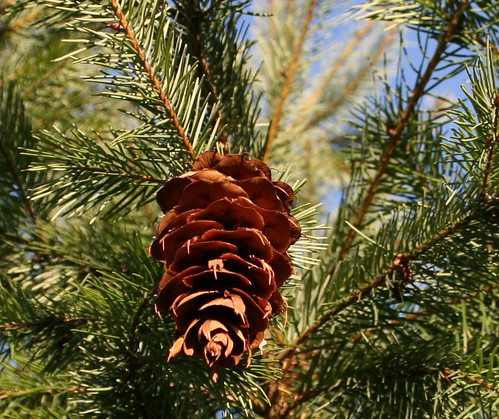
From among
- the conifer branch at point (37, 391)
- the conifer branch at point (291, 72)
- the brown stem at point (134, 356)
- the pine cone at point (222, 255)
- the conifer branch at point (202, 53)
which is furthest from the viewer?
the conifer branch at point (291, 72)

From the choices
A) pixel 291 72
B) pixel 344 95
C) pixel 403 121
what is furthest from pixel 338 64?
pixel 403 121

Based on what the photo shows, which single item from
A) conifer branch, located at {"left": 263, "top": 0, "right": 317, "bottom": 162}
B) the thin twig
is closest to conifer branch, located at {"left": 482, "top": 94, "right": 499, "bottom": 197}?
conifer branch, located at {"left": 263, "top": 0, "right": 317, "bottom": 162}

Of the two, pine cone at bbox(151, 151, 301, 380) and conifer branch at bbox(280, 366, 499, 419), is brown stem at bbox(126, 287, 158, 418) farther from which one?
conifer branch at bbox(280, 366, 499, 419)

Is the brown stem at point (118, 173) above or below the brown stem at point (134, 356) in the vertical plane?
above

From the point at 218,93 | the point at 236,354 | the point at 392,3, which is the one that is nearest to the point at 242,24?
the point at 218,93

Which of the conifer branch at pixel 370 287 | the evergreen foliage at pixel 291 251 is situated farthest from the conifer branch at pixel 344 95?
the conifer branch at pixel 370 287

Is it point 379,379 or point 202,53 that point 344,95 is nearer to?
point 202,53

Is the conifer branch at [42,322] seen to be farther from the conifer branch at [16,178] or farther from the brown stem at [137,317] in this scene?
the conifer branch at [16,178]
